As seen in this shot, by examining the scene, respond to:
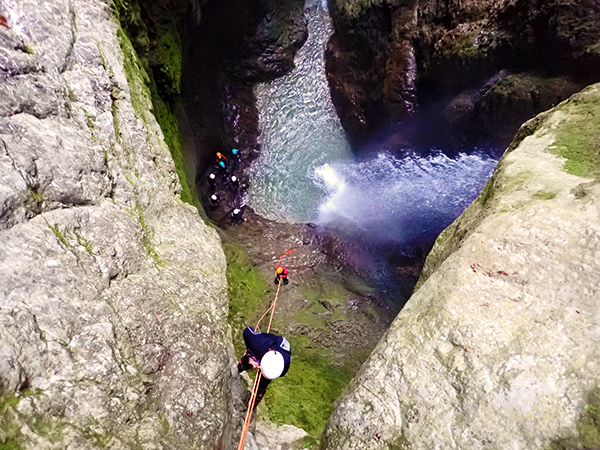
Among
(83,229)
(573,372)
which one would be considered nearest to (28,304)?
(83,229)

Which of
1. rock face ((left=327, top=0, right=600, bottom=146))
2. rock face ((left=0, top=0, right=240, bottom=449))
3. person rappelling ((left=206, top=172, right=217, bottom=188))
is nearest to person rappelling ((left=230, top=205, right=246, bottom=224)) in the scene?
person rappelling ((left=206, top=172, right=217, bottom=188))

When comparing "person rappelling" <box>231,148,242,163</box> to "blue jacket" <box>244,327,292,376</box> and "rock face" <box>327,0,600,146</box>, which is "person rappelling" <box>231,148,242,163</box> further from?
"blue jacket" <box>244,327,292,376</box>

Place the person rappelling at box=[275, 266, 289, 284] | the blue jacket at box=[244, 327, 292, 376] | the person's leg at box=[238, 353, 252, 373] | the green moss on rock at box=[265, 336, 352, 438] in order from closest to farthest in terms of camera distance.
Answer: the blue jacket at box=[244, 327, 292, 376]
the person's leg at box=[238, 353, 252, 373]
the green moss on rock at box=[265, 336, 352, 438]
the person rappelling at box=[275, 266, 289, 284]

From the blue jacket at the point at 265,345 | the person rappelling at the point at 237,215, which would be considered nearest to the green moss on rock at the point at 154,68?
the person rappelling at the point at 237,215

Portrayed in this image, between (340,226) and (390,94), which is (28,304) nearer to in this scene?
(340,226)

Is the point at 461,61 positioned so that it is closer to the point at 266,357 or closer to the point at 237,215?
the point at 237,215
